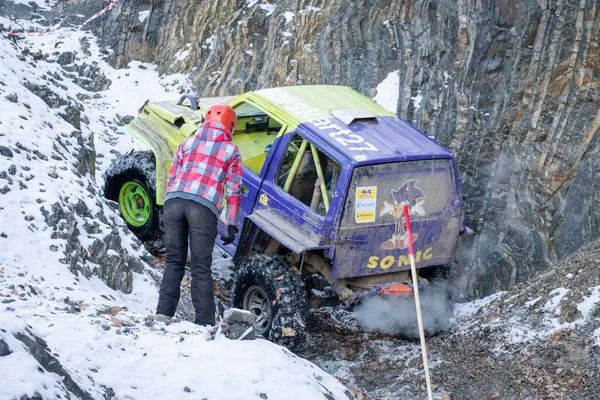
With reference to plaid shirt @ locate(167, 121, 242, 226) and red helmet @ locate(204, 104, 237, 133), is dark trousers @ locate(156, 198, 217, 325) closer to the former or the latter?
plaid shirt @ locate(167, 121, 242, 226)

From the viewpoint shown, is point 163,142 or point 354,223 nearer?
point 354,223

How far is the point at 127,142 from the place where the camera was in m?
12.8

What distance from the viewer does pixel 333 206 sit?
7094 mm

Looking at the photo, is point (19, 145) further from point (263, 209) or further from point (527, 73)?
point (527, 73)

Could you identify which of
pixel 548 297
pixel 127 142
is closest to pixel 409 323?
pixel 548 297

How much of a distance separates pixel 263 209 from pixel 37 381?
12.5 ft

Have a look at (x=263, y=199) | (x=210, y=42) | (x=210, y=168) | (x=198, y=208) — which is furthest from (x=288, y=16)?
(x=198, y=208)

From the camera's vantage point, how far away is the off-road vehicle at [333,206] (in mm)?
7172

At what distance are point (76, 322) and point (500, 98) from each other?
5.91 m

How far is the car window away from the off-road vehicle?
1cm

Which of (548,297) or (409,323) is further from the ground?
(548,297)

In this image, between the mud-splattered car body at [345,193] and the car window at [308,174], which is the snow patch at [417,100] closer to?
the mud-splattered car body at [345,193]

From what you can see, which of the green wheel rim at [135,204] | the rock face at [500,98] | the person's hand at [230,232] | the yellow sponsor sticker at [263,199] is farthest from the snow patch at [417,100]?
the person's hand at [230,232]

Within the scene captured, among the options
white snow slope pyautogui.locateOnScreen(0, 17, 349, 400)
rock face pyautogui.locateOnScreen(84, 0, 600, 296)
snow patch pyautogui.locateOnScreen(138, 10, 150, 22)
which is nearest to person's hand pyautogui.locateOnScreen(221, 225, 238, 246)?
white snow slope pyautogui.locateOnScreen(0, 17, 349, 400)
